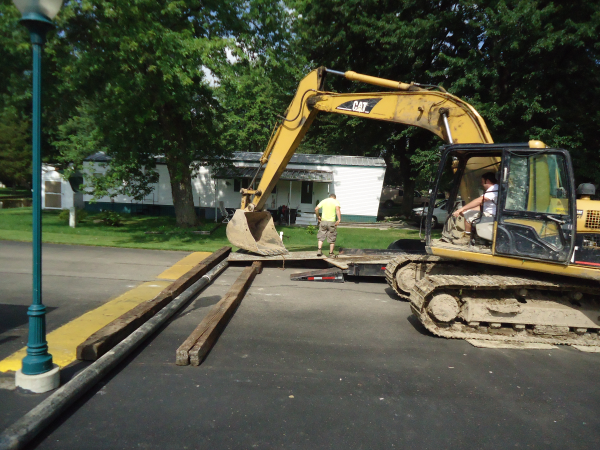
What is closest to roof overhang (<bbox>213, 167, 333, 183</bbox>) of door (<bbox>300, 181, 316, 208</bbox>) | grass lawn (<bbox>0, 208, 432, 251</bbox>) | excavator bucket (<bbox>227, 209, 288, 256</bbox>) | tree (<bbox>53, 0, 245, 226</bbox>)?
door (<bbox>300, 181, 316, 208</bbox>)

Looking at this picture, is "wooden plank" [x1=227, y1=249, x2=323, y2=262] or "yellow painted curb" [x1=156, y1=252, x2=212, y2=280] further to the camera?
"wooden plank" [x1=227, y1=249, x2=323, y2=262]

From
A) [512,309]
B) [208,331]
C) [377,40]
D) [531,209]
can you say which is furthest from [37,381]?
[377,40]

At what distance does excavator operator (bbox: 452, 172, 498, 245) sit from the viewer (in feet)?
21.2

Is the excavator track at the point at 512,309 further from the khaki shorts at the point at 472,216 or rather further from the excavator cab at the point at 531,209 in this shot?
the khaki shorts at the point at 472,216

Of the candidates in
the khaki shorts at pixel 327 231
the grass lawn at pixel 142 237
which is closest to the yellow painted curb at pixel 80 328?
the khaki shorts at pixel 327 231

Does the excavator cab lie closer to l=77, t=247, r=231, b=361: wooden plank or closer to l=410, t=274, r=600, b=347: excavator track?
l=410, t=274, r=600, b=347: excavator track

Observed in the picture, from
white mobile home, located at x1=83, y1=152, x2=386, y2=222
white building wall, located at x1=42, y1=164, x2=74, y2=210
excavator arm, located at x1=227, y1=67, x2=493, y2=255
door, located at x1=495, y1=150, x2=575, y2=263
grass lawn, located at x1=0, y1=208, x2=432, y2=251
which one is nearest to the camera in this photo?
door, located at x1=495, y1=150, x2=575, y2=263

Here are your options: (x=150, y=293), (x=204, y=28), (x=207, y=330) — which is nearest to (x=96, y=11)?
(x=204, y=28)

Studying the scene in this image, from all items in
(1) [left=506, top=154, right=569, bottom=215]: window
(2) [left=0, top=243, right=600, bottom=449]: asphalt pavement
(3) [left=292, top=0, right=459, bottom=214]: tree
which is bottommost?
(2) [left=0, top=243, right=600, bottom=449]: asphalt pavement

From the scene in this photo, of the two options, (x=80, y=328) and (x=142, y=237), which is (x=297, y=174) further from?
(x=80, y=328)

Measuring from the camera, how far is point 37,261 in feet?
13.1

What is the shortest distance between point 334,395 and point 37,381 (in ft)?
9.65

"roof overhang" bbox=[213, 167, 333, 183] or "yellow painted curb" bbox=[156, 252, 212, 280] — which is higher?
"roof overhang" bbox=[213, 167, 333, 183]

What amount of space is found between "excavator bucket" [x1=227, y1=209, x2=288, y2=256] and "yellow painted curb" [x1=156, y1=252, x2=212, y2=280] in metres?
1.32
